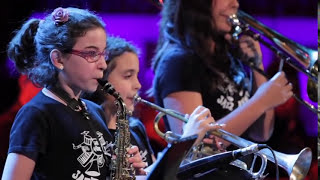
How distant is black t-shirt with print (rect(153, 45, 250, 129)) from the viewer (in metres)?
2.41

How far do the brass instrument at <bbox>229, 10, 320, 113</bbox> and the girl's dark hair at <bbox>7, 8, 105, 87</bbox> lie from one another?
0.88 metres

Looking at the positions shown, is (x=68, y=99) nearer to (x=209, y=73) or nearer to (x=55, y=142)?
(x=55, y=142)

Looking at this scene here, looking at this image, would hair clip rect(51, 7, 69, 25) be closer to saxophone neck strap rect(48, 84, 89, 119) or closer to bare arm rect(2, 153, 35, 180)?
saxophone neck strap rect(48, 84, 89, 119)

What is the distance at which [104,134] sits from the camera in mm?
1998

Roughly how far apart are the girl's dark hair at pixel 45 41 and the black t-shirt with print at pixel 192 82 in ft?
1.63

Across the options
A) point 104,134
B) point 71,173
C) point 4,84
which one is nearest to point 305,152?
point 104,134

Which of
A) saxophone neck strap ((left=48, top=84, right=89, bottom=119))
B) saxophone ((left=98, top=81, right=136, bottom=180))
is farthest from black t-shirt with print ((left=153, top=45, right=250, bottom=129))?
saxophone neck strap ((left=48, top=84, right=89, bottom=119))

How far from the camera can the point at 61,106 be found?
190 centimetres

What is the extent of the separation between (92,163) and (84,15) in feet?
1.77

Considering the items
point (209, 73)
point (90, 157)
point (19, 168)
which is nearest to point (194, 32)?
point (209, 73)

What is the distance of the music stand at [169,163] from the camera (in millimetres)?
1479

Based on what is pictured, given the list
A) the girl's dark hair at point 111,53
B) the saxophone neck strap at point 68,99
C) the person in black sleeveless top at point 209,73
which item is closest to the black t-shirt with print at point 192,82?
the person in black sleeveless top at point 209,73

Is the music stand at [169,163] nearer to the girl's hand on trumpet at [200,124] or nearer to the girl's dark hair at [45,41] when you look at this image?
the girl's hand on trumpet at [200,124]

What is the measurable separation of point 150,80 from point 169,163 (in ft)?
6.57
